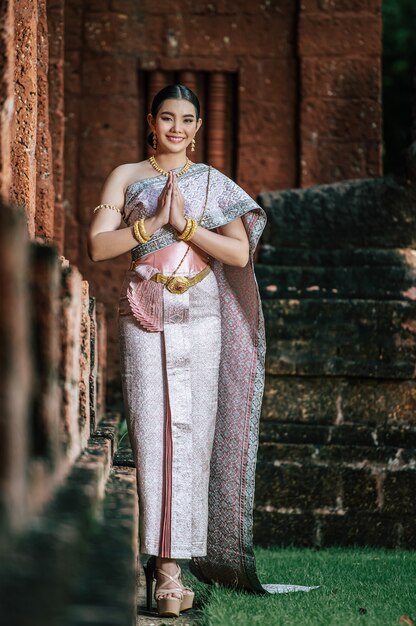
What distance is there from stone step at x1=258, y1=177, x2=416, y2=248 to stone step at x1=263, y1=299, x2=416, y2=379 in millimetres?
505

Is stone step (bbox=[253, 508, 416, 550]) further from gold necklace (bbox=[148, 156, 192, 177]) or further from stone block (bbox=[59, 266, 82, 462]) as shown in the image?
stone block (bbox=[59, 266, 82, 462])

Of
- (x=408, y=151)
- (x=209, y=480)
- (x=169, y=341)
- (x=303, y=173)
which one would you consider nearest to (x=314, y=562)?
(x=209, y=480)

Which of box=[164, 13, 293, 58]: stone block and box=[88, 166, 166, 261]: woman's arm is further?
box=[164, 13, 293, 58]: stone block

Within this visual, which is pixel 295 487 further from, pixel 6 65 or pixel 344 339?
pixel 6 65

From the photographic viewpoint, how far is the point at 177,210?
11.8 ft

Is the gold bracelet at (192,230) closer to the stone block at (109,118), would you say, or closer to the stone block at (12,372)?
the stone block at (12,372)

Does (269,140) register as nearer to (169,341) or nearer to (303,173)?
(303,173)

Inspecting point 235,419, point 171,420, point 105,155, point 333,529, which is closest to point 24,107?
point 171,420

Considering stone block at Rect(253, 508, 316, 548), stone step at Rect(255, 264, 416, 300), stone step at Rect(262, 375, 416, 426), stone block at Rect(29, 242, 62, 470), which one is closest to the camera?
stone block at Rect(29, 242, 62, 470)

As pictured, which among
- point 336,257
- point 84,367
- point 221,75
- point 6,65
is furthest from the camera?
point 221,75

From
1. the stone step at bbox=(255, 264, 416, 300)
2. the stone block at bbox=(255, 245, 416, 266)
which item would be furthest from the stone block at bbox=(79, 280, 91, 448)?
the stone block at bbox=(255, 245, 416, 266)

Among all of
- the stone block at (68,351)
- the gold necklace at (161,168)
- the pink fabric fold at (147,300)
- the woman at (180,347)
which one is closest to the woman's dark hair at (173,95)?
the woman at (180,347)

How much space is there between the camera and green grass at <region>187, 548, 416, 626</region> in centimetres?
344

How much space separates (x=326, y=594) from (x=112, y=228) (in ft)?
5.00
